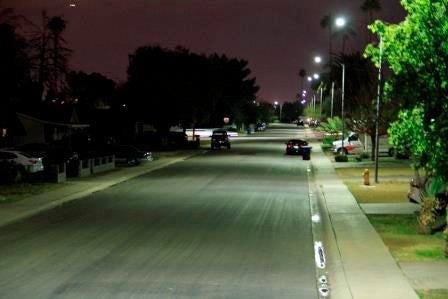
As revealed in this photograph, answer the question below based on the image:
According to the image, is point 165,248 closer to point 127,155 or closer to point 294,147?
point 127,155

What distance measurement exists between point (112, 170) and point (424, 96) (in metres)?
28.4

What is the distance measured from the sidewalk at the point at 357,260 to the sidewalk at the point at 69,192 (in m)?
8.34

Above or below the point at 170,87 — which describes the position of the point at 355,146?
below

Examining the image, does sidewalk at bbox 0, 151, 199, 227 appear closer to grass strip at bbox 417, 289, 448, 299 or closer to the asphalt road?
the asphalt road

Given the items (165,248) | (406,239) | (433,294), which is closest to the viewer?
(433,294)

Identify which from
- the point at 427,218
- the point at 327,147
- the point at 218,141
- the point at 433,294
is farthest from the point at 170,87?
the point at 433,294

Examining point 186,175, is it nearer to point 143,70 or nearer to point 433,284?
point 433,284

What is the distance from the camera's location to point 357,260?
13180mm

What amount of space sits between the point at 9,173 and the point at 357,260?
64.1ft

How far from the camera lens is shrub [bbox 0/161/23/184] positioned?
29234mm

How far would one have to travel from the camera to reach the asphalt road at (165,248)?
10.7 meters

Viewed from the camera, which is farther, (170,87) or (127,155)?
(170,87)

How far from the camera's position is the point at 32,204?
74.4 feet

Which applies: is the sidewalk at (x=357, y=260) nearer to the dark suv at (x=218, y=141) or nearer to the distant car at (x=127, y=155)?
the distant car at (x=127, y=155)
